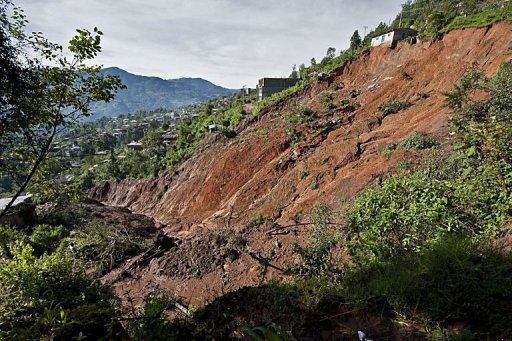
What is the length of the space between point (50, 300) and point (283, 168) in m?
13.7

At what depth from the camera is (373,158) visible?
40.4 ft

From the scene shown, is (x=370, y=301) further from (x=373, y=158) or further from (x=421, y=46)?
(x=421, y=46)

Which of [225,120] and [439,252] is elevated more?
[225,120]

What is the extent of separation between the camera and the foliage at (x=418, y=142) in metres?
10.2

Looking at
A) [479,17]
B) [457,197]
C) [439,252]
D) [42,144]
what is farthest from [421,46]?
[42,144]

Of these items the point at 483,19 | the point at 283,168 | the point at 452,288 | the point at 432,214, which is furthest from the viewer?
the point at 483,19

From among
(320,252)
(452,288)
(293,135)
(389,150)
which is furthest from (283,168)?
(452,288)

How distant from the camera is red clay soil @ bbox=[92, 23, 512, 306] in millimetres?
9133

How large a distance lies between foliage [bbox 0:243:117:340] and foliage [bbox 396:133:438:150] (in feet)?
34.7

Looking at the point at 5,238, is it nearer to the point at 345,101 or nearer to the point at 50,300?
the point at 50,300

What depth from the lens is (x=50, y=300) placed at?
4.33 metres

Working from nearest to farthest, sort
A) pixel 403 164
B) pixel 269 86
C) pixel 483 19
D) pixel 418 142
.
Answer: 1. pixel 403 164
2. pixel 418 142
3. pixel 483 19
4. pixel 269 86

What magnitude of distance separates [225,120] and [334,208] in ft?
69.0

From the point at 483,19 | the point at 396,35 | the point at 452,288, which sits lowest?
the point at 452,288
